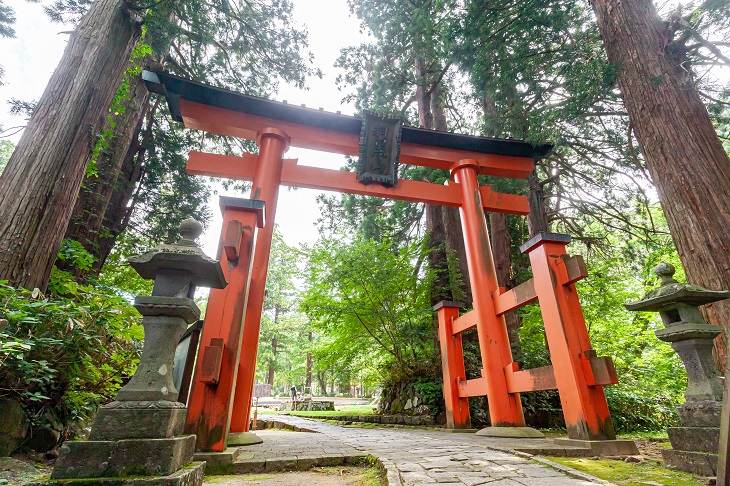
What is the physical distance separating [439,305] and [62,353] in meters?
4.64

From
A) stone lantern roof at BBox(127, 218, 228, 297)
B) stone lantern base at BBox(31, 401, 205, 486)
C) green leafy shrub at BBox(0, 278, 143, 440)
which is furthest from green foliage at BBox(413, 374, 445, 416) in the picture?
stone lantern roof at BBox(127, 218, 228, 297)

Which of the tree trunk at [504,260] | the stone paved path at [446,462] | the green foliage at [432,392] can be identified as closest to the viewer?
the stone paved path at [446,462]

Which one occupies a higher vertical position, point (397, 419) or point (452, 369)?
point (452, 369)

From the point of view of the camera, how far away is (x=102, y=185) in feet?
17.3

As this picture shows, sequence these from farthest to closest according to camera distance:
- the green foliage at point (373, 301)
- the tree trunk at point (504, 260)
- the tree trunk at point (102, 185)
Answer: the tree trunk at point (504, 260)
the green foliage at point (373, 301)
the tree trunk at point (102, 185)

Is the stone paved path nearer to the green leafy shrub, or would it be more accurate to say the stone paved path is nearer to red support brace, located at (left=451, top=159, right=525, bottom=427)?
red support brace, located at (left=451, top=159, right=525, bottom=427)

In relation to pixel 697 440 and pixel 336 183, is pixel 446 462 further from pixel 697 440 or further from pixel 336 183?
pixel 336 183

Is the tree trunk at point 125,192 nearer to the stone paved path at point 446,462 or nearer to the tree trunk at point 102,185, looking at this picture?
the tree trunk at point 102,185

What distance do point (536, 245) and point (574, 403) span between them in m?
1.59

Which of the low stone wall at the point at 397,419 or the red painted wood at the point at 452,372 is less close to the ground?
the red painted wood at the point at 452,372

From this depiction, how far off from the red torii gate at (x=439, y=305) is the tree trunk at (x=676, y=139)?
108cm

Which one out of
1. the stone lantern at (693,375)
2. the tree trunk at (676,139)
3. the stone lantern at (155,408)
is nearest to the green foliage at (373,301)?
the tree trunk at (676,139)

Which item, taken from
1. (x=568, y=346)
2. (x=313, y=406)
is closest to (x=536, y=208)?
(x=568, y=346)

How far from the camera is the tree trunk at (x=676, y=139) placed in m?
3.28
